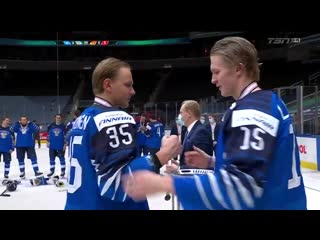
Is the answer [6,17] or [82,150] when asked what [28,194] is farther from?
[82,150]

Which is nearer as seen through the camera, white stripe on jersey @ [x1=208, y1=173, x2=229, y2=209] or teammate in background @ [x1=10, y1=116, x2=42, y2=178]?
white stripe on jersey @ [x1=208, y1=173, x2=229, y2=209]

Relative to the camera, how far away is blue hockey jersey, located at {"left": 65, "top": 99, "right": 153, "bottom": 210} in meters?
1.57

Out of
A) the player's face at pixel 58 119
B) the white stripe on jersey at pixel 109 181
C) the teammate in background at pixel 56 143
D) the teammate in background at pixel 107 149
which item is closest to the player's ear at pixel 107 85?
the teammate in background at pixel 107 149

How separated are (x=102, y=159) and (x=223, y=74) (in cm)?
67

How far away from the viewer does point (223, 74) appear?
1239mm

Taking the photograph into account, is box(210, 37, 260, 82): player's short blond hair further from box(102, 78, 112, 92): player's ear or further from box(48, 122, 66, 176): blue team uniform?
box(48, 122, 66, 176): blue team uniform

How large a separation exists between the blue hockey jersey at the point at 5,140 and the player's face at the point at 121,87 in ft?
28.0

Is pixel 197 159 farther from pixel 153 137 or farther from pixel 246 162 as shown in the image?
pixel 153 137

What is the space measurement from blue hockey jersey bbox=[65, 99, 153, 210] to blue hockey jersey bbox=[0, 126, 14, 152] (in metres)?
8.39

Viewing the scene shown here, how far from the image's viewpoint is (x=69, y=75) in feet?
102

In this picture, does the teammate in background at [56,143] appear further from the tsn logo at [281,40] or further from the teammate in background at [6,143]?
the tsn logo at [281,40]

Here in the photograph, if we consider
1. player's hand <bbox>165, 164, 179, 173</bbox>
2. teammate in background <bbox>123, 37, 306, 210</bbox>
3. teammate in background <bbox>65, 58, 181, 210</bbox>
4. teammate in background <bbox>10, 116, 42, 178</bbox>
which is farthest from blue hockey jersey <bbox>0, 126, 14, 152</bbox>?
teammate in background <bbox>123, 37, 306, 210</bbox>

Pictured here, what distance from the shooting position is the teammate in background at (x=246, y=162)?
1.02 meters

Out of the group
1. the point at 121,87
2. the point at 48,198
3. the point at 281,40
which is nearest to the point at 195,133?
the point at 121,87
